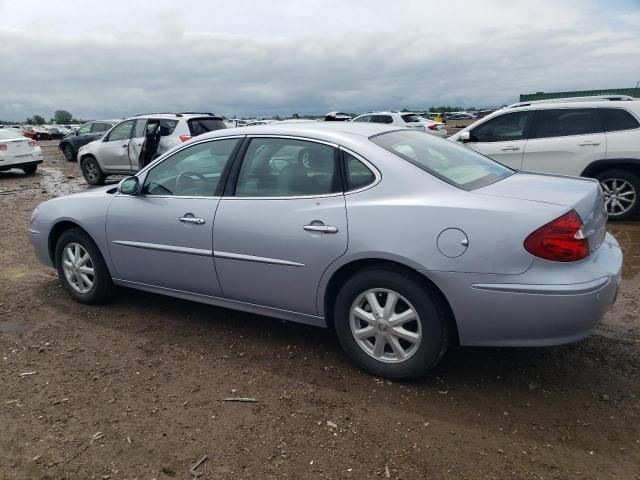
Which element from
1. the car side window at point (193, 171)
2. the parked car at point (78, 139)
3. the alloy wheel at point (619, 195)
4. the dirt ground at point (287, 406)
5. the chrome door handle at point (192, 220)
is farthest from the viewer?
the parked car at point (78, 139)

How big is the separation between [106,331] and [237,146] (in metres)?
1.78

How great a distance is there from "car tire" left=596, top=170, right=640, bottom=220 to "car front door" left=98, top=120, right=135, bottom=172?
9.77 metres

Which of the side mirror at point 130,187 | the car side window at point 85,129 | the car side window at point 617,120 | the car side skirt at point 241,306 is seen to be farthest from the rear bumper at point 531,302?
the car side window at point 85,129

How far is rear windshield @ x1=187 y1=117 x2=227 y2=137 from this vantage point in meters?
11.3

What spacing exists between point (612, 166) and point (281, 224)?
5.87 m

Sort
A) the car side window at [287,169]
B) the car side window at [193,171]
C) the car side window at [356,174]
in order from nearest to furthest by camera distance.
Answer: the car side window at [356,174] → the car side window at [287,169] → the car side window at [193,171]

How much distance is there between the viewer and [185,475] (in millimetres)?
2492

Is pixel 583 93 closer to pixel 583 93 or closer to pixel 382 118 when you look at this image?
pixel 583 93

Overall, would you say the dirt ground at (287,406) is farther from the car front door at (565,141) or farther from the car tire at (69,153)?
the car tire at (69,153)

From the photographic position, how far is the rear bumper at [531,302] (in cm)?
270

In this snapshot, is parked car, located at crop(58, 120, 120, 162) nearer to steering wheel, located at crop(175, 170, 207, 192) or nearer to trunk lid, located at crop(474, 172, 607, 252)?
steering wheel, located at crop(175, 170, 207, 192)

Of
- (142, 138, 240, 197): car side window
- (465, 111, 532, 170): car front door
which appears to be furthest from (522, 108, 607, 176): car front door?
(142, 138, 240, 197): car side window

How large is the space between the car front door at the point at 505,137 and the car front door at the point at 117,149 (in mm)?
7929

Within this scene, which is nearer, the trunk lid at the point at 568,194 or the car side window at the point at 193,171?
the trunk lid at the point at 568,194
